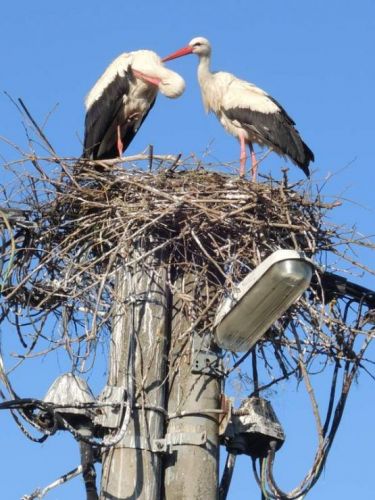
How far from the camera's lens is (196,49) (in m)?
10.7

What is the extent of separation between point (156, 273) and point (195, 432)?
787 mm

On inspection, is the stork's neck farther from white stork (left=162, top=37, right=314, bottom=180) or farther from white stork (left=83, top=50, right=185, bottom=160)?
white stork (left=83, top=50, right=185, bottom=160)

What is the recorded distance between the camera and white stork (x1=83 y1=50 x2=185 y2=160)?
989cm

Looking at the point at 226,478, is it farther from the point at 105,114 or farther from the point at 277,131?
the point at 105,114

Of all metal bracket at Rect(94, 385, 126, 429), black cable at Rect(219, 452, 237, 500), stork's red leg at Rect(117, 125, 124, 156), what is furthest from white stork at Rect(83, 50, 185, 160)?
metal bracket at Rect(94, 385, 126, 429)

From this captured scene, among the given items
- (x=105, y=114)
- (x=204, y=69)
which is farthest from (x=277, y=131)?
(x=105, y=114)

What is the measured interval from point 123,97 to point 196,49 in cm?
102

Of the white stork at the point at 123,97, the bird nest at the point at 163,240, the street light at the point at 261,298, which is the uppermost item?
the white stork at the point at 123,97

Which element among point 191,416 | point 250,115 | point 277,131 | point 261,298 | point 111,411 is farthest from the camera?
point 250,115

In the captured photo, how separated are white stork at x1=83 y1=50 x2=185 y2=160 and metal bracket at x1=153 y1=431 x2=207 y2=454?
209 inches

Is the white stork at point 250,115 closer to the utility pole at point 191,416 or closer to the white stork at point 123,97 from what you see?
the white stork at point 123,97

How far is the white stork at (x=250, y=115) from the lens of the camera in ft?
31.3

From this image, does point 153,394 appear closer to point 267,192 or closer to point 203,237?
point 203,237

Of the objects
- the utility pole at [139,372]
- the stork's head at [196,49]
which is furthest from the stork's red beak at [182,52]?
the utility pole at [139,372]
